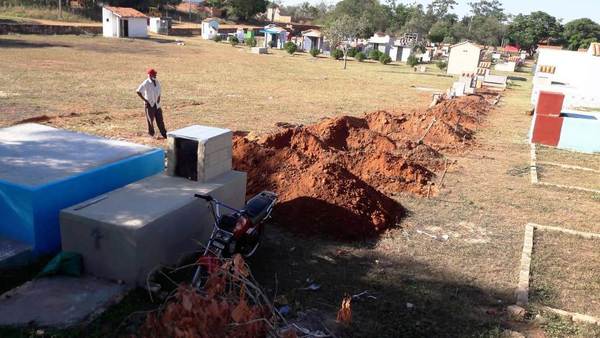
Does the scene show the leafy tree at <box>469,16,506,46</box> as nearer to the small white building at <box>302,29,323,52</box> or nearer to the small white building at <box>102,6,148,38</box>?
the small white building at <box>302,29,323,52</box>

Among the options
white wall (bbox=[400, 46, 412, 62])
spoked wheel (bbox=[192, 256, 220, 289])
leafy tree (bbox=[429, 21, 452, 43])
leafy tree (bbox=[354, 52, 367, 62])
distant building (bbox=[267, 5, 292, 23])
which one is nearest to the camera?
spoked wheel (bbox=[192, 256, 220, 289])

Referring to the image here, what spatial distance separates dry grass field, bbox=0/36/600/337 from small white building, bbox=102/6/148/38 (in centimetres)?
2301

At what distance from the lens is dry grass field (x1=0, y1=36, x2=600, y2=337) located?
209 inches

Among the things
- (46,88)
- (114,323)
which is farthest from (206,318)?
(46,88)

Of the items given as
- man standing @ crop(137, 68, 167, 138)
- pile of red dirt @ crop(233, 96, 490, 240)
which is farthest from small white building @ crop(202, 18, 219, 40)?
man standing @ crop(137, 68, 167, 138)

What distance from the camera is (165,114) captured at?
14.8 metres

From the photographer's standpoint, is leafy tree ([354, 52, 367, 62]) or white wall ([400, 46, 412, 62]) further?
white wall ([400, 46, 412, 62])

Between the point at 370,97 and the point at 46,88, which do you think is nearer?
the point at 46,88

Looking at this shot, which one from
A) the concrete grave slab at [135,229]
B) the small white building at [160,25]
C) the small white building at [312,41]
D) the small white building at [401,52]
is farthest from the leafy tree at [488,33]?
the concrete grave slab at [135,229]

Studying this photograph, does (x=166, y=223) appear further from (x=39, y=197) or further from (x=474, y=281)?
(x=474, y=281)

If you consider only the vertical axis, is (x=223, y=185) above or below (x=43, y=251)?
above

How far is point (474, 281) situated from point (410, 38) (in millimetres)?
68998

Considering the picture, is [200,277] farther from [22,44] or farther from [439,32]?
[439,32]

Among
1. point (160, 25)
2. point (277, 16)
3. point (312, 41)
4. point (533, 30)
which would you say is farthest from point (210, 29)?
point (277, 16)
